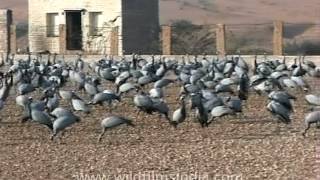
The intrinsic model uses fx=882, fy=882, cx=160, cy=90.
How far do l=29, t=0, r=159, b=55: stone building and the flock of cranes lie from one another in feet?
41.0

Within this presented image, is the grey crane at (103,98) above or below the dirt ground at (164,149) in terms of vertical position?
above

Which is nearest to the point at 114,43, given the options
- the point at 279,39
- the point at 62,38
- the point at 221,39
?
the point at 62,38

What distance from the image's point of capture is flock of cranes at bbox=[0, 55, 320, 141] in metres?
15.1

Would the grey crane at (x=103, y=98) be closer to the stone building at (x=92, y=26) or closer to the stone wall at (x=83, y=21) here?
the stone building at (x=92, y=26)

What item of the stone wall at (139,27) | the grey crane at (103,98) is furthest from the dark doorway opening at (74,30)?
the grey crane at (103,98)

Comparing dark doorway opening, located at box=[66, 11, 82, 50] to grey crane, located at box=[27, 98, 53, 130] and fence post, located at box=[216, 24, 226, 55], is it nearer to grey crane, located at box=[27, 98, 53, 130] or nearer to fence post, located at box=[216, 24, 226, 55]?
fence post, located at box=[216, 24, 226, 55]

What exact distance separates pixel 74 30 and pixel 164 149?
29.1 metres

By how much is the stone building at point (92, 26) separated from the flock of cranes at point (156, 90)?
1251 cm

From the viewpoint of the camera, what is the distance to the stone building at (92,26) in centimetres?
Answer: 3919

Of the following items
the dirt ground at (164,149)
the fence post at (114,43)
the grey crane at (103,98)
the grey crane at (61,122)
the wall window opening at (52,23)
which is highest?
the wall window opening at (52,23)

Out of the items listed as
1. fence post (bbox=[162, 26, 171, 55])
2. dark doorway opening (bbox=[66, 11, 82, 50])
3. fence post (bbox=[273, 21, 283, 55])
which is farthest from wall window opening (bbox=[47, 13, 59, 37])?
fence post (bbox=[273, 21, 283, 55])

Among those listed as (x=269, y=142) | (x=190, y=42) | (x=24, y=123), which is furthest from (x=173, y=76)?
(x=190, y=42)

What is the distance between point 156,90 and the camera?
17.9 meters

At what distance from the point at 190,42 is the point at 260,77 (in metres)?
20.3
